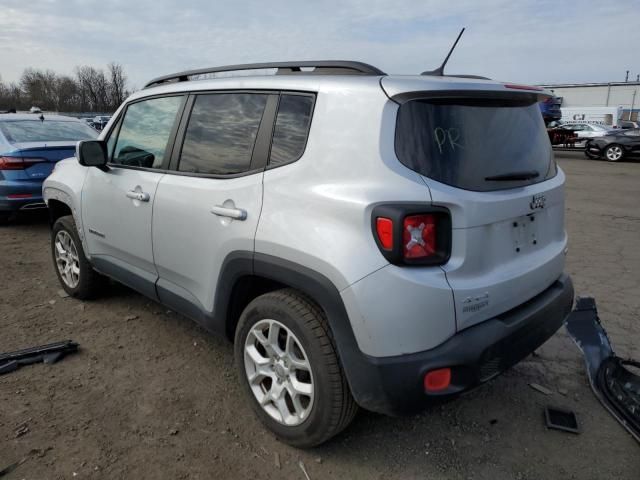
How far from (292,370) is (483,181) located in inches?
50.1

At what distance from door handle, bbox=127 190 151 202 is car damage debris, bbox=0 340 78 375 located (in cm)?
117

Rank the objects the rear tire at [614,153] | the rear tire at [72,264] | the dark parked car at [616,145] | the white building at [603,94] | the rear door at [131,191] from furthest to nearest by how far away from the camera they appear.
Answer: the white building at [603,94] → the rear tire at [614,153] → the dark parked car at [616,145] → the rear tire at [72,264] → the rear door at [131,191]

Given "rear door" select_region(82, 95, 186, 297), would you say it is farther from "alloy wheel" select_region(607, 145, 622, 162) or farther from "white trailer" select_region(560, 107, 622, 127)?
"white trailer" select_region(560, 107, 622, 127)

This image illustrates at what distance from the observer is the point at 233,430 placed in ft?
8.49

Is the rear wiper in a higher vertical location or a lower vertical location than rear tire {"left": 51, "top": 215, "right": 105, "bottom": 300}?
higher

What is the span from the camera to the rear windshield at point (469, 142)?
6.63 ft

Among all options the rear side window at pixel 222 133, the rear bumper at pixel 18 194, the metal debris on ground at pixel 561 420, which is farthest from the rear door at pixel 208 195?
the rear bumper at pixel 18 194

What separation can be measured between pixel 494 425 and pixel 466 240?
1288 mm

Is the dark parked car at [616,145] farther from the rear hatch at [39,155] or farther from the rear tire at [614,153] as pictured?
the rear hatch at [39,155]

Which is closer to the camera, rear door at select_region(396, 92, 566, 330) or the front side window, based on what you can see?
rear door at select_region(396, 92, 566, 330)

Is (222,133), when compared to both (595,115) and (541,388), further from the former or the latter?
(595,115)

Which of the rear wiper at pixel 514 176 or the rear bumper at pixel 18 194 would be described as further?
the rear bumper at pixel 18 194

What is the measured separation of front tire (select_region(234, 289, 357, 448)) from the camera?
216cm

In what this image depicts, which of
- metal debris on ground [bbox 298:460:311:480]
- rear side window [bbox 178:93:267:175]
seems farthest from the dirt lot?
rear side window [bbox 178:93:267:175]
